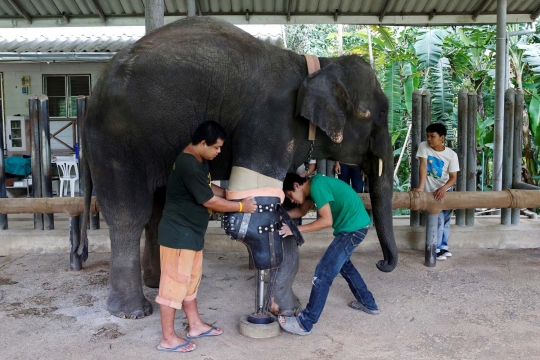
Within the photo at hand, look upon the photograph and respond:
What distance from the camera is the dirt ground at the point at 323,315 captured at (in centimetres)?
370

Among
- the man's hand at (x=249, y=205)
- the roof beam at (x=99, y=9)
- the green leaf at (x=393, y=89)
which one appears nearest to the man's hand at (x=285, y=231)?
the man's hand at (x=249, y=205)

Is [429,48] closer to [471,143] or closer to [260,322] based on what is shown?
[471,143]

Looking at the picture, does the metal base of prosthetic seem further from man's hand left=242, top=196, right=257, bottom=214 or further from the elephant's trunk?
the elephant's trunk

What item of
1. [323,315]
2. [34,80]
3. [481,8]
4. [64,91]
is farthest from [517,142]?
[34,80]

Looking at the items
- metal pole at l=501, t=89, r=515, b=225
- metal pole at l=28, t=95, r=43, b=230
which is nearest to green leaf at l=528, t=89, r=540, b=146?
metal pole at l=501, t=89, r=515, b=225

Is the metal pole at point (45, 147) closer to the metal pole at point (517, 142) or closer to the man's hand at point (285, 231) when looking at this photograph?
the man's hand at point (285, 231)

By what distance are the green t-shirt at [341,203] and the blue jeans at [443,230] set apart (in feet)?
7.41

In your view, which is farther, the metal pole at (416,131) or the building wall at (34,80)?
the building wall at (34,80)

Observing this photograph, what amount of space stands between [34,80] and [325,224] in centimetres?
1029

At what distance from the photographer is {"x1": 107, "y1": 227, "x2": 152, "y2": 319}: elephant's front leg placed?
4258 mm

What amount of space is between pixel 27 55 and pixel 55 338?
7823mm

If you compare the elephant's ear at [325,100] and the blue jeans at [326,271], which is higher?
the elephant's ear at [325,100]

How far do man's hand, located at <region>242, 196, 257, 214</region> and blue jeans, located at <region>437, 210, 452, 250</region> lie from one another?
309cm

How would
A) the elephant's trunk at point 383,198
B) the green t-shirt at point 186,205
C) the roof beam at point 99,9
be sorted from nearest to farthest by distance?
the green t-shirt at point 186,205, the elephant's trunk at point 383,198, the roof beam at point 99,9
